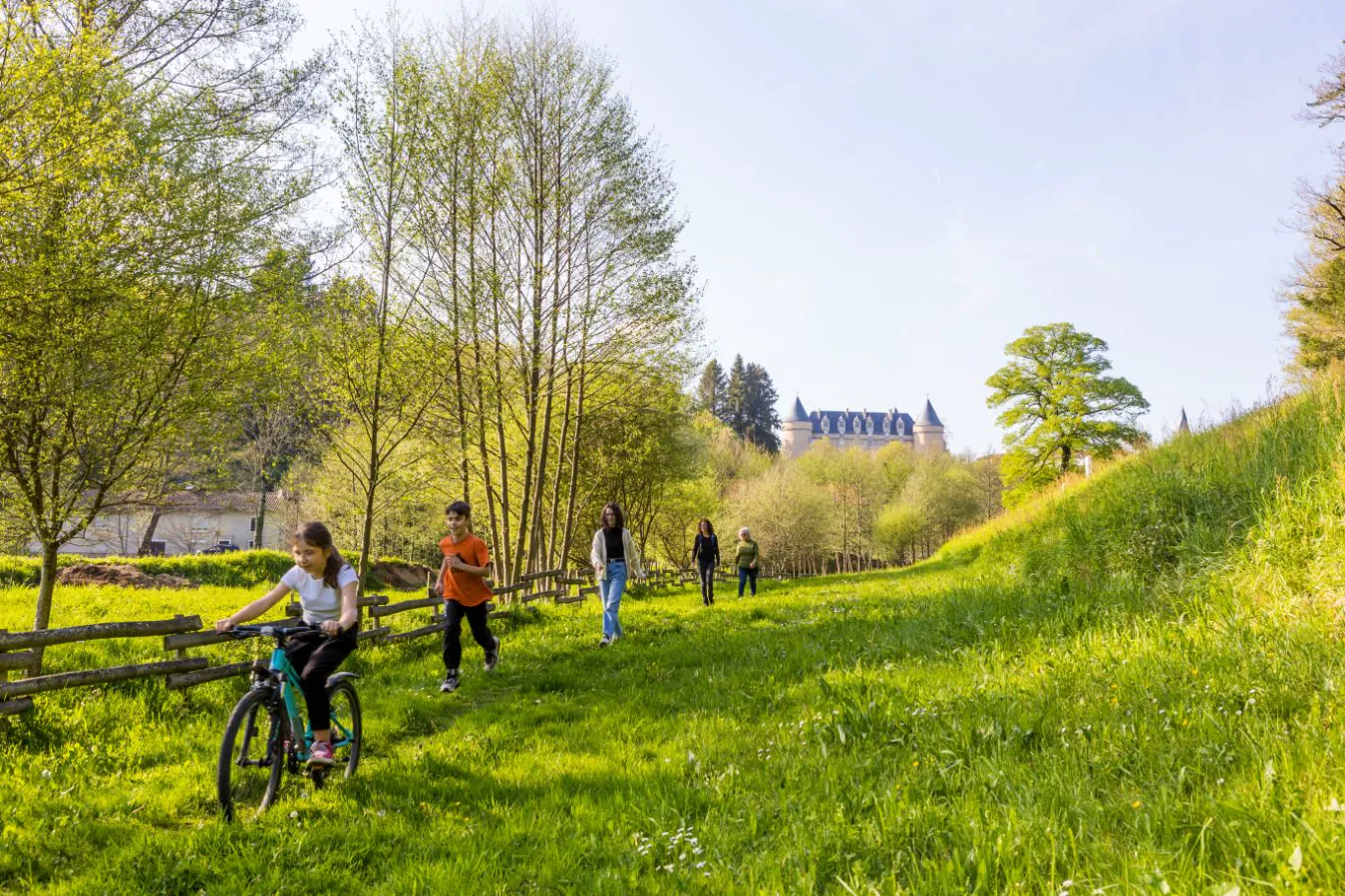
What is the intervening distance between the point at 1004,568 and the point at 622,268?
10788mm

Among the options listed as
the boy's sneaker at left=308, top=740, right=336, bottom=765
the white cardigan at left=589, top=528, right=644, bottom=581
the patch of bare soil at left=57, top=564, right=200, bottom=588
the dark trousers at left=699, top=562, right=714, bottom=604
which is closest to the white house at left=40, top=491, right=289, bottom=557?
the patch of bare soil at left=57, top=564, right=200, bottom=588

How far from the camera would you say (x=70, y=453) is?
8211mm

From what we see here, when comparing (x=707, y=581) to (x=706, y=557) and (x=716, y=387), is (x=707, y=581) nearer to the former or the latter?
(x=706, y=557)

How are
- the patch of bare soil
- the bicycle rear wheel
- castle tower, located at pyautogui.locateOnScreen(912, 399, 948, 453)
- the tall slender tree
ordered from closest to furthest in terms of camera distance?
the bicycle rear wheel
the tall slender tree
the patch of bare soil
castle tower, located at pyautogui.locateOnScreen(912, 399, 948, 453)

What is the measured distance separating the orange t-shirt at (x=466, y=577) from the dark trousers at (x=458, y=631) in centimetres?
9

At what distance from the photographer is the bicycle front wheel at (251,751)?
4504 millimetres

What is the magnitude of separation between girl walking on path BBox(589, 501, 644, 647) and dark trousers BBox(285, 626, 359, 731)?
19.1 ft

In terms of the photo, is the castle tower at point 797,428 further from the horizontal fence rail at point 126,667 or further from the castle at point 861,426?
the horizontal fence rail at point 126,667

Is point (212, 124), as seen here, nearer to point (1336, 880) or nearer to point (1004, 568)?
point (1336, 880)

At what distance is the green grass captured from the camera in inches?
124

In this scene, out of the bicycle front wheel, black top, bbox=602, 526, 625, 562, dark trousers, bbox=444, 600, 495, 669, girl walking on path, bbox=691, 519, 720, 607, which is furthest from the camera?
girl walking on path, bbox=691, 519, 720, 607

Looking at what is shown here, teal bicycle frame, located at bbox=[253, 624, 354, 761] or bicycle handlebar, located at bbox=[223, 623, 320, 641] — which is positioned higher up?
bicycle handlebar, located at bbox=[223, 623, 320, 641]

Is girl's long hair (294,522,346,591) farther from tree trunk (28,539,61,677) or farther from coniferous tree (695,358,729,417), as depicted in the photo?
coniferous tree (695,358,729,417)

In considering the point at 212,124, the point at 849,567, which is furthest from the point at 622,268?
the point at 849,567
